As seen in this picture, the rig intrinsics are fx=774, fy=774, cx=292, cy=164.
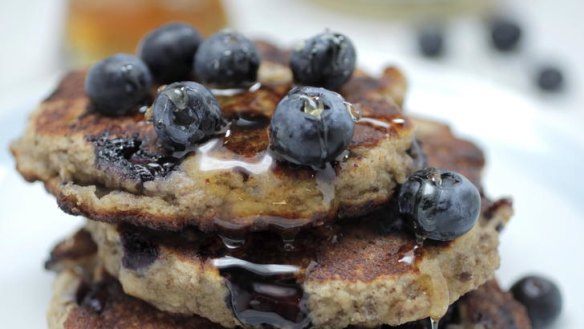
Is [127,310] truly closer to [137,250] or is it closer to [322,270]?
[137,250]

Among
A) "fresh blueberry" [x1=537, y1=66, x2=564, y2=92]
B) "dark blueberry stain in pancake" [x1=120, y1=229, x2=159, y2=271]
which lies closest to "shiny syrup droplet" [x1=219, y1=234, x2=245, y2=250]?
"dark blueberry stain in pancake" [x1=120, y1=229, x2=159, y2=271]

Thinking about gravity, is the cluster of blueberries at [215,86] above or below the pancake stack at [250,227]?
Answer: above

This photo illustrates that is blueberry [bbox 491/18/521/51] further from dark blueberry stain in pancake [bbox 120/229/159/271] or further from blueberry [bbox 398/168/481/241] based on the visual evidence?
dark blueberry stain in pancake [bbox 120/229/159/271]

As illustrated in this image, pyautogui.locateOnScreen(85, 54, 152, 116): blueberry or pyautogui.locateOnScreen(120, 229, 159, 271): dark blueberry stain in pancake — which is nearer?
pyautogui.locateOnScreen(120, 229, 159, 271): dark blueberry stain in pancake

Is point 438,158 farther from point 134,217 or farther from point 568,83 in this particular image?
point 568,83

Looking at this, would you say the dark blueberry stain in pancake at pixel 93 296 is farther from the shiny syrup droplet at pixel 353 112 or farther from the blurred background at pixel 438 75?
the shiny syrup droplet at pixel 353 112

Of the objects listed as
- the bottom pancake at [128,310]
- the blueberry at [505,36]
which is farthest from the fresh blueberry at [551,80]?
the bottom pancake at [128,310]

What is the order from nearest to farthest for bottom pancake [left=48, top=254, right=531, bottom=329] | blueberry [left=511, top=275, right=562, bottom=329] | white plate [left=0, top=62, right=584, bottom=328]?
bottom pancake [left=48, top=254, right=531, bottom=329] → blueberry [left=511, top=275, right=562, bottom=329] → white plate [left=0, top=62, right=584, bottom=328]
